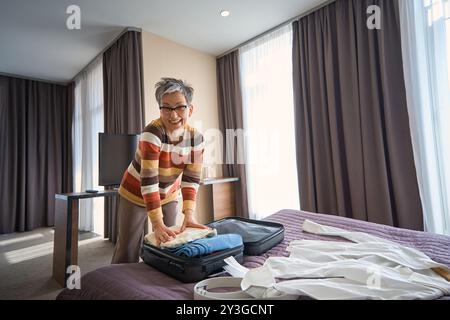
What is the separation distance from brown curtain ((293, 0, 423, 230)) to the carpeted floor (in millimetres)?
2345

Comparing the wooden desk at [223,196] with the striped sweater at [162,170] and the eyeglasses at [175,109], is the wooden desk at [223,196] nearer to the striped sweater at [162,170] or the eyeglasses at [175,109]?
the striped sweater at [162,170]

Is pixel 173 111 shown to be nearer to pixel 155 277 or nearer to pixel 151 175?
pixel 151 175

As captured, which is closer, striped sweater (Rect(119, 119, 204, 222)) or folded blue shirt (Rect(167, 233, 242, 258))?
folded blue shirt (Rect(167, 233, 242, 258))

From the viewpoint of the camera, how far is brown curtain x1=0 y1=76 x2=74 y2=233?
3775 mm

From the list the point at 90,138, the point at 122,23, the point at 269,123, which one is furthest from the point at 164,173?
the point at 90,138

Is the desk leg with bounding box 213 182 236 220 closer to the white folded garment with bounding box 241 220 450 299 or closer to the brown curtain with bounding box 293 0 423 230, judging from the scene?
the brown curtain with bounding box 293 0 423 230

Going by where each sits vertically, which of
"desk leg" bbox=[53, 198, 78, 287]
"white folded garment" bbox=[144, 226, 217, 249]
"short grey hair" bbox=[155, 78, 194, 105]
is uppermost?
"short grey hair" bbox=[155, 78, 194, 105]

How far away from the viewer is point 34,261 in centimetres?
247

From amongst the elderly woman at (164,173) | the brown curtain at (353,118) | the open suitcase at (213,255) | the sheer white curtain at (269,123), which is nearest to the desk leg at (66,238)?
the elderly woman at (164,173)

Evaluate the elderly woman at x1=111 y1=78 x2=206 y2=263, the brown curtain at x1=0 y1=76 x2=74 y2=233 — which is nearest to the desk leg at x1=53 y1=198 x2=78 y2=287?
the elderly woman at x1=111 y1=78 x2=206 y2=263

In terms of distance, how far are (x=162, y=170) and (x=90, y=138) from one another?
3.08 metres

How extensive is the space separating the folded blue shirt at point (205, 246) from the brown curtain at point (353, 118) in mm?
1726

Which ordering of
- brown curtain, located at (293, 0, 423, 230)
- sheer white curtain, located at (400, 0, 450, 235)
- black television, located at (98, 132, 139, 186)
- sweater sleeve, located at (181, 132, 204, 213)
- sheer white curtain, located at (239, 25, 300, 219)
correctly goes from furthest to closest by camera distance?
sheer white curtain, located at (239, 25, 300, 219), black television, located at (98, 132, 139, 186), brown curtain, located at (293, 0, 423, 230), sheer white curtain, located at (400, 0, 450, 235), sweater sleeve, located at (181, 132, 204, 213)
